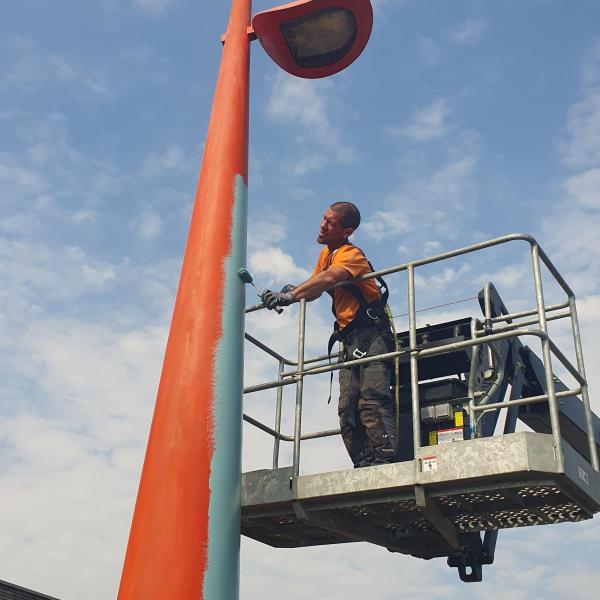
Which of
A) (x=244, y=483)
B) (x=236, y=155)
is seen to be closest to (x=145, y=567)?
(x=244, y=483)

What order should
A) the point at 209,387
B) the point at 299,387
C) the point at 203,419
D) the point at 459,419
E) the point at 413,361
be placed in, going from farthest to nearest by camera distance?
the point at 459,419
the point at 299,387
the point at 413,361
the point at 209,387
the point at 203,419

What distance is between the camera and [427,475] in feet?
17.5

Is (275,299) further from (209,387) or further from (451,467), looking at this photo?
(451,467)

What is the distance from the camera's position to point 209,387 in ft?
16.9

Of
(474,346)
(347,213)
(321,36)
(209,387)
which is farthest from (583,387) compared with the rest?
(321,36)

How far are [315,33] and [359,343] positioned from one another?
112 inches

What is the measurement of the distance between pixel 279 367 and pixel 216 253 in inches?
88.6

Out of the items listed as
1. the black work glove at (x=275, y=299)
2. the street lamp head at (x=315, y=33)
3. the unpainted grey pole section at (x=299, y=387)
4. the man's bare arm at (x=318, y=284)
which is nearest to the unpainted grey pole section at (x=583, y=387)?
the man's bare arm at (x=318, y=284)

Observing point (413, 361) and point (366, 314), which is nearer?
point (413, 361)

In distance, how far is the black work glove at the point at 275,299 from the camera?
19.7 ft

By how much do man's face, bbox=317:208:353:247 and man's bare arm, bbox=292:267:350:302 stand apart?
0.73 metres

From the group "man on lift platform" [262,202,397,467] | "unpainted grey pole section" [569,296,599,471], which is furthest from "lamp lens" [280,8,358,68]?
"unpainted grey pole section" [569,296,599,471]

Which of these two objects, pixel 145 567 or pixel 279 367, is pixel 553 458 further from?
pixel 279 367

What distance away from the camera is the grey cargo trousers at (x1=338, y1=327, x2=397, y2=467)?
615 cm
